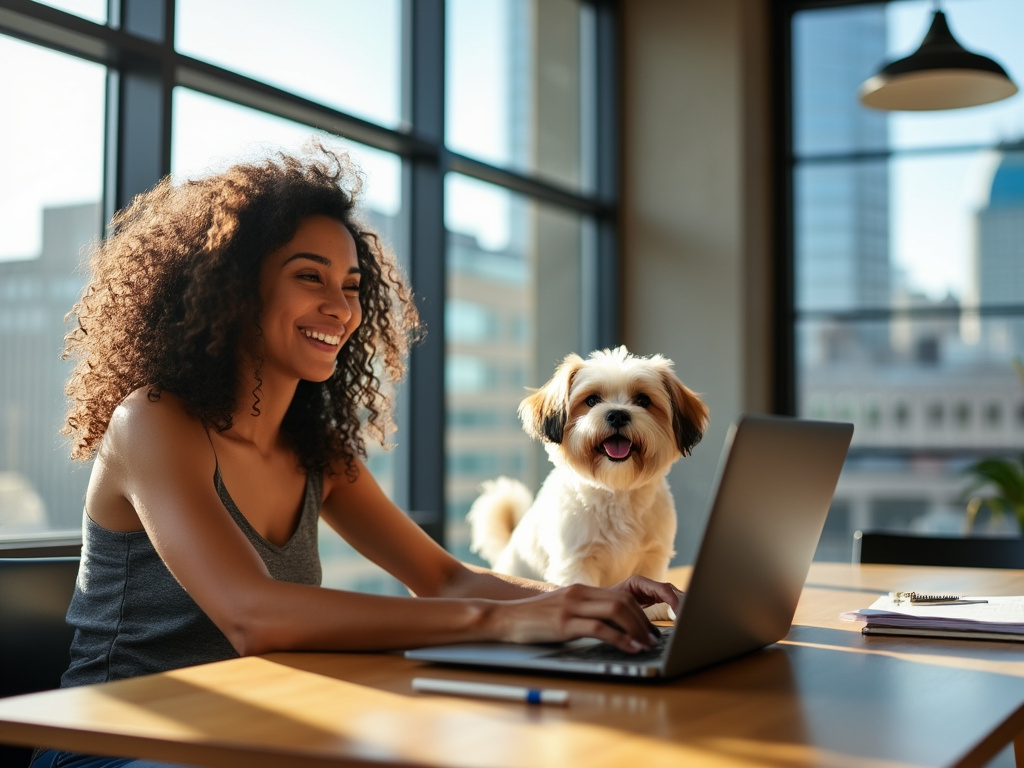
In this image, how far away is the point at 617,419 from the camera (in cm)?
196

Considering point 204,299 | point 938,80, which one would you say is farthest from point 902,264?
point 204,299

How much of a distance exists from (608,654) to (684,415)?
3.30ft

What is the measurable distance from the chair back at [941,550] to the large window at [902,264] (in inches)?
106

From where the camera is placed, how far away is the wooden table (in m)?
0.78

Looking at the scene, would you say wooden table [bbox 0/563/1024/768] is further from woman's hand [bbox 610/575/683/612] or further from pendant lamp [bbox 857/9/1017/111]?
pendant lamp [bbox 857/9/1017/111]

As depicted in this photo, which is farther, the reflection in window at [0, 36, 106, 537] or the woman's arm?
the reflection in window at [0, 36, 106, 537]

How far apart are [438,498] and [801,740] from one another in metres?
3.24

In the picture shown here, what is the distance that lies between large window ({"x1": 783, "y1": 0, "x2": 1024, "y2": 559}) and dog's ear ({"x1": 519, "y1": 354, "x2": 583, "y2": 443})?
11.1 feet

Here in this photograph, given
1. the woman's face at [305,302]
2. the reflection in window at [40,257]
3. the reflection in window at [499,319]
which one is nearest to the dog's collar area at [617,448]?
the woman's face at [305,302]

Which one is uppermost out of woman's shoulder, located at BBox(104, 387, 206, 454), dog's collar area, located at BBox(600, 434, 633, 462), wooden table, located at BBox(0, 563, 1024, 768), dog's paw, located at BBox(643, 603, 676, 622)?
woman's shoulder, located at BBox(104, 387, 206, 454)

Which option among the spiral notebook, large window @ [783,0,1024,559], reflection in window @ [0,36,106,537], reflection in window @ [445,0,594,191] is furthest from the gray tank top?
large window @ [783,0,1024,559]

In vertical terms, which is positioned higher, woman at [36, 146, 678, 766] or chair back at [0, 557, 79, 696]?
woman at [36, 146, 678, 766]

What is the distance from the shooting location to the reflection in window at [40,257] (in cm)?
259

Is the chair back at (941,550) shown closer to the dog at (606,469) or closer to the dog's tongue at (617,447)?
the dog at (606,469)
